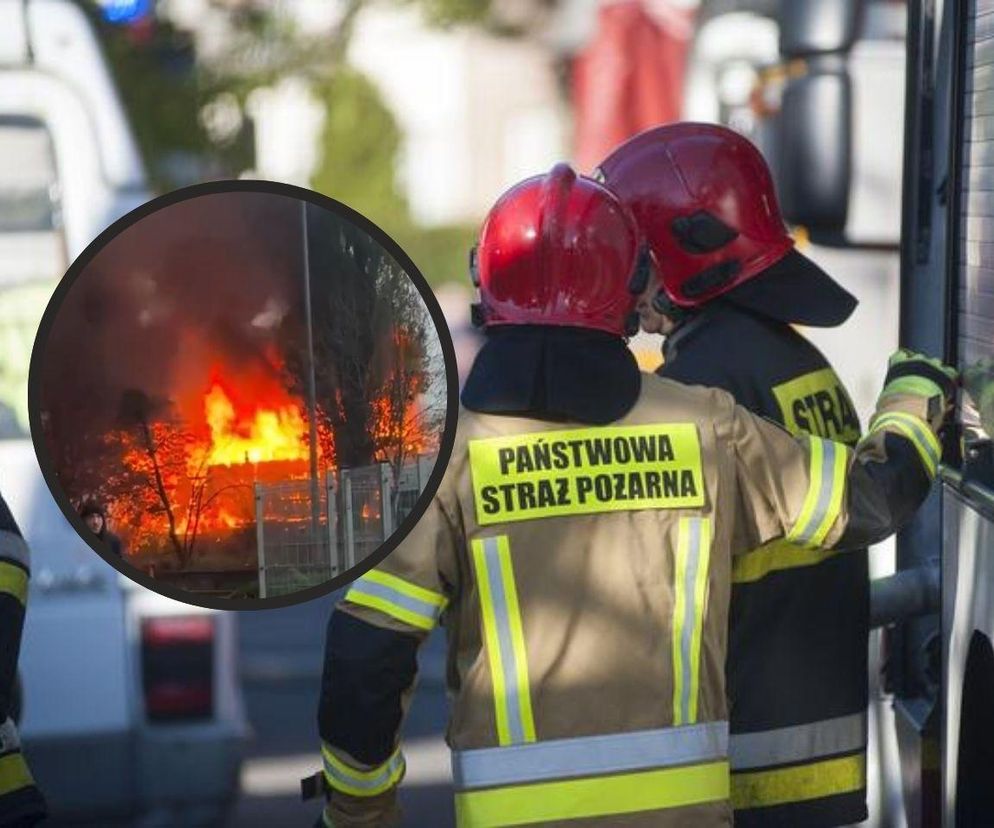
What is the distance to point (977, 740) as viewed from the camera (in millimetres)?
4602

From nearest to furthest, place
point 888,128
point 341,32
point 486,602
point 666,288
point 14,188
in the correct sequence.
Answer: point 486,602
point 666,288
point 14,188
point 888,128
point 341,32

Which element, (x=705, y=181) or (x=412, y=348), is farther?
(x=705, y=181)

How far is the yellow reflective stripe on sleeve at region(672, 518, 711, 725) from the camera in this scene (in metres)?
4.08

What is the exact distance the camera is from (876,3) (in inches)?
377

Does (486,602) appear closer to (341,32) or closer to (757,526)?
(757,526)

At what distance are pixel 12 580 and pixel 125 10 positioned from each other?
15.4 feet

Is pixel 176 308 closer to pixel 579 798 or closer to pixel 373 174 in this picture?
pixel 579 798

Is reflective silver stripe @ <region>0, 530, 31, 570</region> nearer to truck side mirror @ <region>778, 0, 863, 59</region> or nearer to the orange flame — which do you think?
the orange flame

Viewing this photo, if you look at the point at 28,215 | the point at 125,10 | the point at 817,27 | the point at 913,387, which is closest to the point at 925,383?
the point at 913,387

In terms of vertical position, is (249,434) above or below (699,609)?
above

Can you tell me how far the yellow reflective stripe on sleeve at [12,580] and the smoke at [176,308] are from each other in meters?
0.66

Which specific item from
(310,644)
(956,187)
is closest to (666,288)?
(956,187)

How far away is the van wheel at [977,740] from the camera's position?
4.46 meters

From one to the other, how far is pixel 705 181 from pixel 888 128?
15.1 ft
